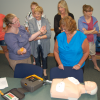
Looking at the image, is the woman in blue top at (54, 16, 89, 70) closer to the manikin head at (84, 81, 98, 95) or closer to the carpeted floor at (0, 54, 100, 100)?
the manikin head at (84, 81, 98, 95)

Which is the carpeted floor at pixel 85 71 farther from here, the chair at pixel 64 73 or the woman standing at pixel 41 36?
the chair at pixel 64 73

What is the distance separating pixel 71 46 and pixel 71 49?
4 centimetres

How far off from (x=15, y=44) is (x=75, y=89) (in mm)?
1062

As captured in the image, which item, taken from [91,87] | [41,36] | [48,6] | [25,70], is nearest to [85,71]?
[41,36]

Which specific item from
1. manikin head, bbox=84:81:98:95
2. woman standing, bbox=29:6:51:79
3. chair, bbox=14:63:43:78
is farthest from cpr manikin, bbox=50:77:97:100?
woman standing, bbox=29:6:51:79

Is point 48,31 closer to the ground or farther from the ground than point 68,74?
farther from the ground

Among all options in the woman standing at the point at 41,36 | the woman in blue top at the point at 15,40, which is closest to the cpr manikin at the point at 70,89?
the woman in blue top at the point at 15,40

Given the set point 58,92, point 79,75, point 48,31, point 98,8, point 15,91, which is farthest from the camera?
point 98,8

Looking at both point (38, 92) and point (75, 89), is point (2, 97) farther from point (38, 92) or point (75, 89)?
point (75, 89)

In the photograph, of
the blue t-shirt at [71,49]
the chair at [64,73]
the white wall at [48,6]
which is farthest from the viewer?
the white wall at [48,6]

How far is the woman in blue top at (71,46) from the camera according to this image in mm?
1644

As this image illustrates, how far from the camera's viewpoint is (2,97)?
1.24m

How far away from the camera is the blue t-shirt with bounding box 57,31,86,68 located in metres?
1.71

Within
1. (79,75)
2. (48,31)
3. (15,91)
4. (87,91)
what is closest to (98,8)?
(48,31)
